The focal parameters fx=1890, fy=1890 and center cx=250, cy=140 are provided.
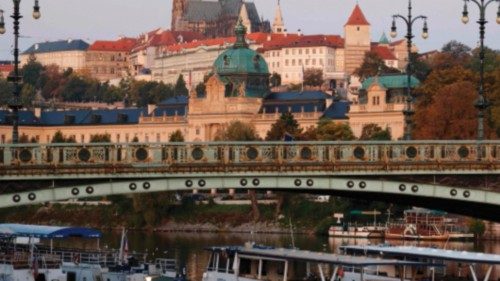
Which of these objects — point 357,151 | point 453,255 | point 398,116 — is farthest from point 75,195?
point 398,116

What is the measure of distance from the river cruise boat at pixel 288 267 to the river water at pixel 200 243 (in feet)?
77.1

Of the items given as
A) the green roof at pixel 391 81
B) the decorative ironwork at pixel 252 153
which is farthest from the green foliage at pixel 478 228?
the green roof at pixel 391 81

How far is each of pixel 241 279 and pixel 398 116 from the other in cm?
12648

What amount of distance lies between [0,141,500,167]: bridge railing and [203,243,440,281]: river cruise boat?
Answer: 4307 mm

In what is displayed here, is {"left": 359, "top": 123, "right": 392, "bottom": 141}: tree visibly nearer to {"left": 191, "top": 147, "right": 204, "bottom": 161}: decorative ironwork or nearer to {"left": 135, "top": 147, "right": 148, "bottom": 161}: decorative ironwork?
{"left": 191, "top": 147, "right": 204, "bottom": 161}: decorative ironwork

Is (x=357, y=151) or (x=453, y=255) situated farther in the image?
(x=453, y=255)

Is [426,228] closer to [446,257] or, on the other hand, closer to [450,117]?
[450,117]

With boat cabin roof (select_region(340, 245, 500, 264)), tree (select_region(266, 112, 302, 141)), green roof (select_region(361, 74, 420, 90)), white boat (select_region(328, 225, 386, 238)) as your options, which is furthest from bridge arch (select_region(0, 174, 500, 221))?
green roof (select_region(361, 74, 420, 90))

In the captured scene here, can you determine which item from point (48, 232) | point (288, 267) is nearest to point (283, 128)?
point (48, 232)

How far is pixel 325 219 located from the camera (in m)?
135

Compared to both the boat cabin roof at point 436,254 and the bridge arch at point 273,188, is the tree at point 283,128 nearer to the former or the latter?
the boat cabin roof at point 436,254

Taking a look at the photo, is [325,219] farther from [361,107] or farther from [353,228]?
[361,107]

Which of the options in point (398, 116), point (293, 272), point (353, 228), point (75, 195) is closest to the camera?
point (75, 195)

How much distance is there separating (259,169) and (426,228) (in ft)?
234
